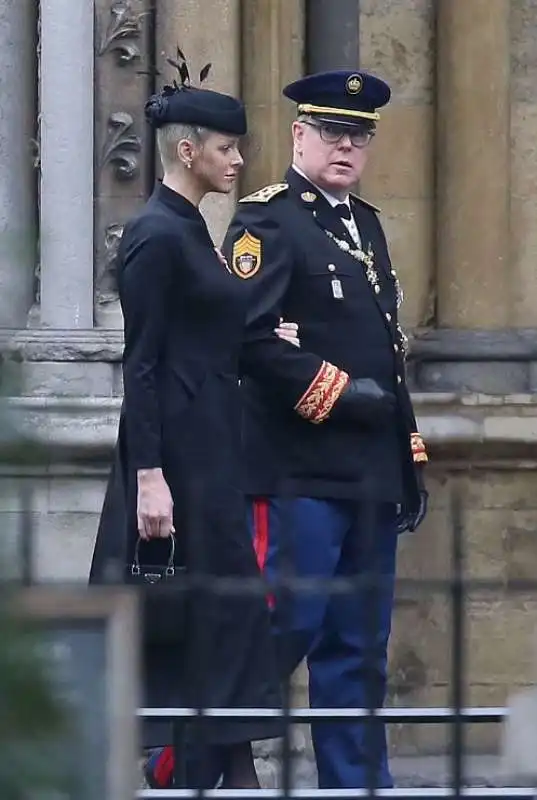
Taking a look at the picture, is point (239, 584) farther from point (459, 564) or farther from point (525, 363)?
point (525, 363)

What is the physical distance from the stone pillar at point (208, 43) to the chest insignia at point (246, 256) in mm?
1126

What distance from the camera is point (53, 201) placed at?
588 centimetres

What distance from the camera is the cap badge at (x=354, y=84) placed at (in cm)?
511

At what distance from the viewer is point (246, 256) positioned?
4.89 metres

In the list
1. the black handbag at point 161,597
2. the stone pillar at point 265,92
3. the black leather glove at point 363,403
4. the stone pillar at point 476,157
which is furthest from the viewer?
the stone pillar at point 476,157

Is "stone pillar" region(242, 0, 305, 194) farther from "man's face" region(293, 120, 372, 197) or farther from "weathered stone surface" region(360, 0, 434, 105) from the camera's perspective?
"man's face" region(293, 120, 372, 197)

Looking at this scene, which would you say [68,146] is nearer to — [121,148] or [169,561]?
[121,148]

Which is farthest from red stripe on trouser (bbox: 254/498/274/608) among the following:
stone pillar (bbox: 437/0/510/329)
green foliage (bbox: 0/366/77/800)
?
green foliage (bbox: 0/366/77/800)

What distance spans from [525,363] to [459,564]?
300cm

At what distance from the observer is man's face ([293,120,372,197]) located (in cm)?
498

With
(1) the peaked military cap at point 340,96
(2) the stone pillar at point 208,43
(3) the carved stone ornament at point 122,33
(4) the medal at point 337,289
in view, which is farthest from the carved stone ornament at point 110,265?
(4) the medal at point 337,289

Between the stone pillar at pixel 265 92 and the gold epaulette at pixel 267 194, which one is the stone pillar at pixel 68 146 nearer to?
the stone pillar at pixel 265 92

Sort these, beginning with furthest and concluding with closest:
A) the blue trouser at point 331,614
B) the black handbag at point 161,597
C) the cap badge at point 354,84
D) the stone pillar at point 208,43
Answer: the stone pillar at point 208,43 → the cap badge at point 354,84 → the blue trouser at point 331,614 → the black handbag at point 161,597

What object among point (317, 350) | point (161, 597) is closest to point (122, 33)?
point (317, 350)
